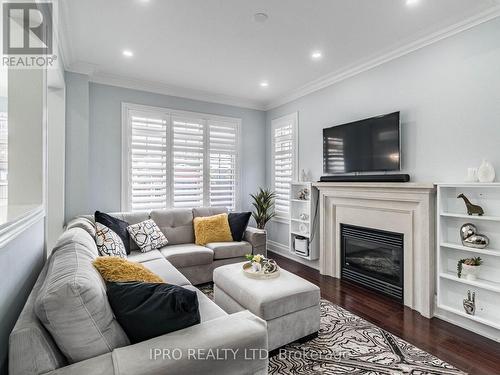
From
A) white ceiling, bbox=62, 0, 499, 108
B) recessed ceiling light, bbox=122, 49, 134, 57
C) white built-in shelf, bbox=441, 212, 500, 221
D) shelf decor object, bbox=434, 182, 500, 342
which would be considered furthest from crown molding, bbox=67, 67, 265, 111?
white built-in shelf, bbox=441, 212, 500, 221

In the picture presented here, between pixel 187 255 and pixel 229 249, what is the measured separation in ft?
1.95

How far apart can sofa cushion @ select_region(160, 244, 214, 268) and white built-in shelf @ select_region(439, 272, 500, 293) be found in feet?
8.35

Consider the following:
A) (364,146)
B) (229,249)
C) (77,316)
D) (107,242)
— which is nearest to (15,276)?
(77,316)

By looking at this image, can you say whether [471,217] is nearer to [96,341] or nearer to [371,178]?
[371,178]

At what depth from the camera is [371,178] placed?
324 centimetres

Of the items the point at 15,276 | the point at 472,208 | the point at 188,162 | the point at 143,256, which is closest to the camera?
the point at 15,276

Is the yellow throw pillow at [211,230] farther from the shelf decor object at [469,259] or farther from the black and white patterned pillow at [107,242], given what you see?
the shelf decor object at [469,259]

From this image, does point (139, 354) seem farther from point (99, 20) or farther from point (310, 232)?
point (310, 232)

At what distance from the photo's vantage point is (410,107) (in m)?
3.02

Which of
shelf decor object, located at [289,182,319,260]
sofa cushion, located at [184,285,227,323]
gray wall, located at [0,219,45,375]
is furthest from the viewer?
shelf decor object, located at [289,182,319,260]

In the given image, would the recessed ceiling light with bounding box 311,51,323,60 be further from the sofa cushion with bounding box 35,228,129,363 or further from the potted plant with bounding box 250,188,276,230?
the sofa cushion with bounding box 35,228,129,363

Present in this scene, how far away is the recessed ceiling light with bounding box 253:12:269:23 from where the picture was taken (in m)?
2.49

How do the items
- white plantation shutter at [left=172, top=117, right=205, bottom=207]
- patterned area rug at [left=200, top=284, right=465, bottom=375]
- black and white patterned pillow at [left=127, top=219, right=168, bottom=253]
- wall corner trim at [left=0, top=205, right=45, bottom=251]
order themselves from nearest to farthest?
wall corner trim at [left=0, top=205, right=45, bottom=251] → patterned area rug at [left=200, top=284, right=465, bottom=375] → black and white patterned pillow at [left=127, top=219, right=168, bottom=253] → white plantation shutter at [left=172, top=117, right=205, bottom=207]

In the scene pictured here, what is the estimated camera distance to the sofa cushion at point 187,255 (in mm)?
3303
